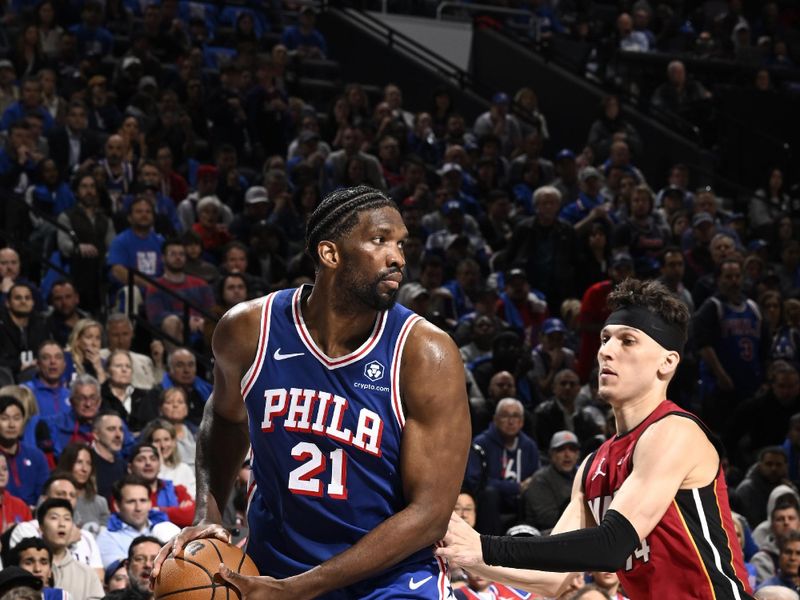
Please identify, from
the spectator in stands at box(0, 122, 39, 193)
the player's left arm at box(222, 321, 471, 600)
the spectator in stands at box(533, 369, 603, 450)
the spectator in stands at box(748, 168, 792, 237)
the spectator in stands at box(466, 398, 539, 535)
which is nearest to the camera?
the player's left arm at box(222, 321, 471, 600)

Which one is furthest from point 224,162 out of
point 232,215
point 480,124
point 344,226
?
point 344,226

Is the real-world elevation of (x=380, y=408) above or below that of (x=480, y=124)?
above

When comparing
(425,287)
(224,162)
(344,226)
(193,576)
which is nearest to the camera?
(193,576)

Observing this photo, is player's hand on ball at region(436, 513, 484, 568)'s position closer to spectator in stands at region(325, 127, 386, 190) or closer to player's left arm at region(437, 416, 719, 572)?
player's left arm at region(437, 416, 719, 572)

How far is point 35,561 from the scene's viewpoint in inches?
316

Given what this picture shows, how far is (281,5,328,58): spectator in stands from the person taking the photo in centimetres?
1809

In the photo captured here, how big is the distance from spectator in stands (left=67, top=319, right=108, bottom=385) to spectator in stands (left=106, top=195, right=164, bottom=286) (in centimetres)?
151

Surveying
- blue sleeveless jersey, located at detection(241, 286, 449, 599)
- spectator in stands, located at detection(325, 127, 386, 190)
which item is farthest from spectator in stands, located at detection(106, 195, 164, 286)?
blue sleeveless jersey, located at detection(241, 286, 449, 599)

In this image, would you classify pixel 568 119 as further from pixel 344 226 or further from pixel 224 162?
pixel 344 226

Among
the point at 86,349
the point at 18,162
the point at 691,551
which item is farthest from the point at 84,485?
the point at 691,551

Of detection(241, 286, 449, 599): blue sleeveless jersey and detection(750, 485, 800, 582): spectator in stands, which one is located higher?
detection(241, 286, 449, 599): blue sleeveless jersey

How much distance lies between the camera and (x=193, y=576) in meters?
3.98

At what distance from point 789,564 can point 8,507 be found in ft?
17.2

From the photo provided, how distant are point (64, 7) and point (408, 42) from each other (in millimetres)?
4797
